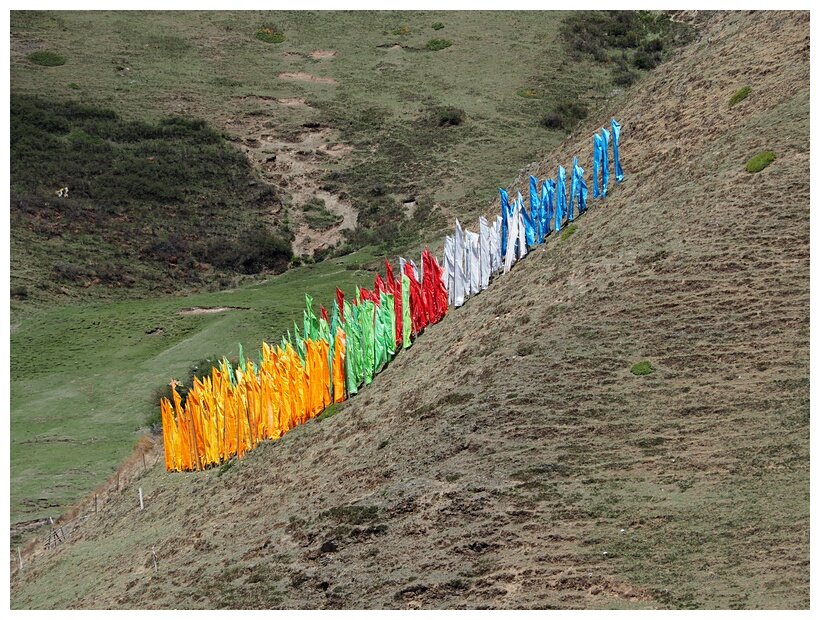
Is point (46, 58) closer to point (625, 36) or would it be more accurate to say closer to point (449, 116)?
point (449, 116)

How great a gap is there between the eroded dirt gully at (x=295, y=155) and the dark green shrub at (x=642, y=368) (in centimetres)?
5607

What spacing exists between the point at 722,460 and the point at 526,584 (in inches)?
263

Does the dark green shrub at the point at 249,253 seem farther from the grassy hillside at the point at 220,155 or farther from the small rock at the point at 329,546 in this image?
the small rock at the point at 329,546

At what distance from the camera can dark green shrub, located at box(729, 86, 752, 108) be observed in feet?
168

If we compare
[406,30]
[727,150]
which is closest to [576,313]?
[727,150]

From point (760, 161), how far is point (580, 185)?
839 cm

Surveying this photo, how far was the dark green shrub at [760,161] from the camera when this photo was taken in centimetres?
4447

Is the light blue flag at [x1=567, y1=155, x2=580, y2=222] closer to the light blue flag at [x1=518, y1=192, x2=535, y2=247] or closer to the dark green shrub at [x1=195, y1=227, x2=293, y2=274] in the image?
the light blue flag at [x1=518, y1=192, x2=535, y2=247]

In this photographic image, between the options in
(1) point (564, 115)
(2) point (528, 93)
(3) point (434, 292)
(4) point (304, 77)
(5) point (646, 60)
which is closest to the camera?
(3) point (434, 292)

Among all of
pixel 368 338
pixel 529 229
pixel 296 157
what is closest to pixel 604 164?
pixel 529 229

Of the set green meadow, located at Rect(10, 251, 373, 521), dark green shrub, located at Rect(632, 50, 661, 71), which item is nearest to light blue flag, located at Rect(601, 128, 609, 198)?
green meadow, located at Rect(10, 251, 373, 521)

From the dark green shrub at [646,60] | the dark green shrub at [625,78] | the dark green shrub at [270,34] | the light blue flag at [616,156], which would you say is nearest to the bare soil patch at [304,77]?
the dark green shrub at [270,34]

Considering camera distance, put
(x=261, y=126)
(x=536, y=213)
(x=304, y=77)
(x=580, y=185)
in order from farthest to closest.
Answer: (x=304, y=77) → (x=261, y=126) → (x=580, y=185) → (x=536, y=213)

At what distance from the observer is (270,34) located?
118000 mm
